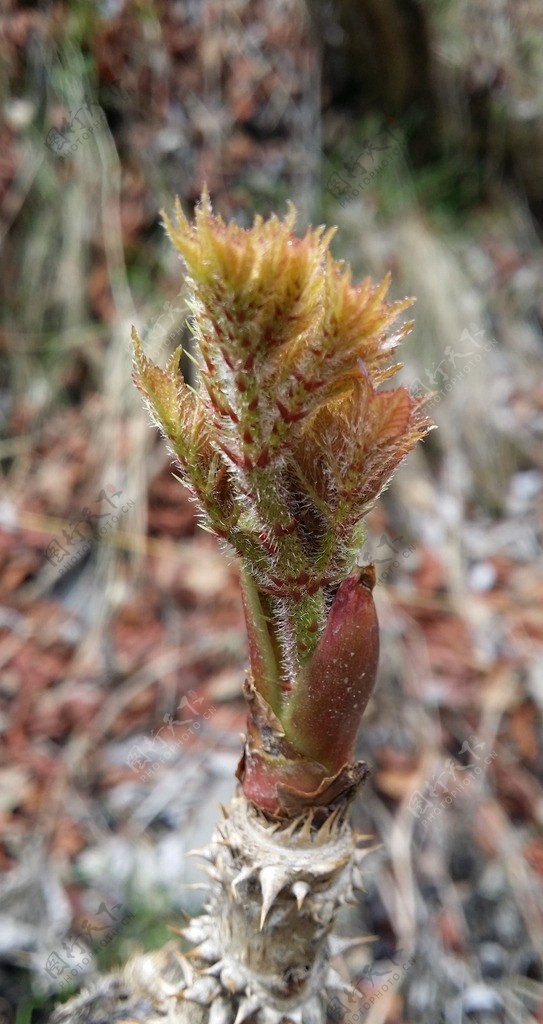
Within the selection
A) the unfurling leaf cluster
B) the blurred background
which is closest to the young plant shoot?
the unfurling leaf cluster

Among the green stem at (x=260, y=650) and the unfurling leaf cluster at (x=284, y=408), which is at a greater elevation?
the unfurling leaf cluster at (x=284, y=408)

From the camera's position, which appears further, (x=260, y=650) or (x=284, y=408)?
(x=260, y=650)

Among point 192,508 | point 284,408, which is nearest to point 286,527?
point 284,408

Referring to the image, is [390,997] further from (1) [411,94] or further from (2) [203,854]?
(1) [411,94]

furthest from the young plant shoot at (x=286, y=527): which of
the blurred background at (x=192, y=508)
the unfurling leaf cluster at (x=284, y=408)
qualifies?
the blurred background at (x=192, y=508)

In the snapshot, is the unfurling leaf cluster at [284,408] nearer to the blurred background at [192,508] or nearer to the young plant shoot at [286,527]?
the young plant shoot at [286,527]

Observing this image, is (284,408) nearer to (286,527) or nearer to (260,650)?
(286,527)

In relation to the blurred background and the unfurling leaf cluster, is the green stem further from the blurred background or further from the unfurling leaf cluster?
the blurred background

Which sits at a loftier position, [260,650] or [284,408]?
[284,408]
